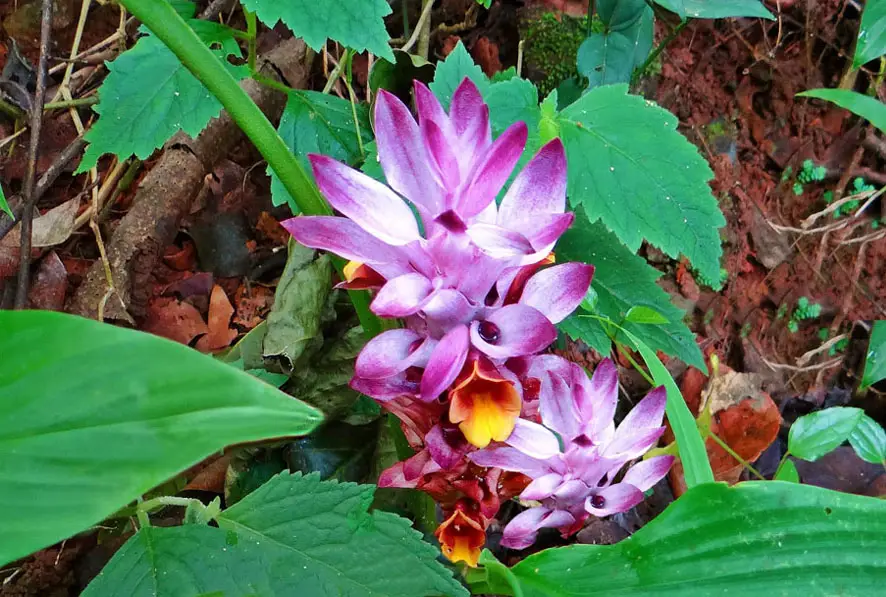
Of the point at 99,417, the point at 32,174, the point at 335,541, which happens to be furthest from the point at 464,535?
the point at 32,174

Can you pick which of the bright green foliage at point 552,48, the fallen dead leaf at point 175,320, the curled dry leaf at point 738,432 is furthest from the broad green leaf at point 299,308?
the curled dry leaf at point 738,432

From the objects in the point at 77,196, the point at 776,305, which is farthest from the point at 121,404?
the point at 776,305

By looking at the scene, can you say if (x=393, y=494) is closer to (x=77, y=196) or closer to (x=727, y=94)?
(x=77, y=196)

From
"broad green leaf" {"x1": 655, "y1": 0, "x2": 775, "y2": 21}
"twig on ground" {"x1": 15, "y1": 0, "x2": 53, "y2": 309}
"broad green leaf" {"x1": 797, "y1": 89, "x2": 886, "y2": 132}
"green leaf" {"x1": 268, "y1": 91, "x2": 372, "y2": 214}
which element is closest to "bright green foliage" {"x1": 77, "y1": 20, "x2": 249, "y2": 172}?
"green leaf" {"x1": 268, "y1": 91, "x2": 372, "y2": 214}

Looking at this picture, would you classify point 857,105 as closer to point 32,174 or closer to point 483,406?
point 483,406

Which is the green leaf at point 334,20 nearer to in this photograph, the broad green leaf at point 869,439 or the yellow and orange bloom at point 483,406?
the yellow and orange bloom at point 483,406
